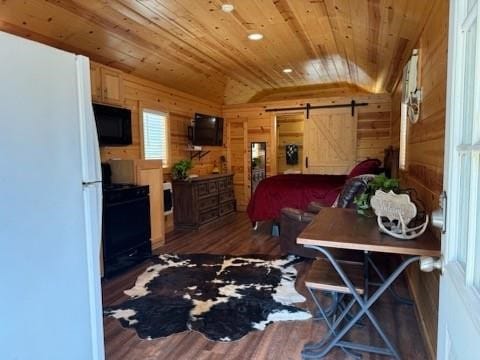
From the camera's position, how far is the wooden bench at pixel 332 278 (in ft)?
6.59

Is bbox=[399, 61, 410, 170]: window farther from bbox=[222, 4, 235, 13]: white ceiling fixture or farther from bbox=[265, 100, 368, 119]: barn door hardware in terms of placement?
bbox=[265, 100, 368, 119]: barn door hardware

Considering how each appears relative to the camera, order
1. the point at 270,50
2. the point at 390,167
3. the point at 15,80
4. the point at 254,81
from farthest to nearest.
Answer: the point at 254,81, the point at 390,167, the point at 270,50, the point at 15,80

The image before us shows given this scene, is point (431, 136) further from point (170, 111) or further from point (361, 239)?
point (170, 111)

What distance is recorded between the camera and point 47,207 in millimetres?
1286

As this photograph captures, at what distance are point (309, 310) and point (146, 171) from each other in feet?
8.48

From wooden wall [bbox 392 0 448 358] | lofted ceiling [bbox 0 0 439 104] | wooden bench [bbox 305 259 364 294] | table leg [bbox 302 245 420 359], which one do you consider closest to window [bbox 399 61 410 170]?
lofted ceiling [bbox 0 0 439 104]

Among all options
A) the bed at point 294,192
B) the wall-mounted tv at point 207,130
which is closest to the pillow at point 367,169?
the bed at point 294,192

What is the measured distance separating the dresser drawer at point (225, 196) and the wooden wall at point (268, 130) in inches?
20.3

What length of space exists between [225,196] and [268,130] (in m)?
1.74

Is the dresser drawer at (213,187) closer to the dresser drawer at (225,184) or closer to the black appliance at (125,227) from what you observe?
the dresser drawer at (225,184)

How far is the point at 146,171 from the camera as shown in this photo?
4.13 m

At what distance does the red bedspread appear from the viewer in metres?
4.55

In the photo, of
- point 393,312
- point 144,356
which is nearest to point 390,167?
point 393,312

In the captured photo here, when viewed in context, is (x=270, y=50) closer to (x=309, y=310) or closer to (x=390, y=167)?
(x=390, y=167)
